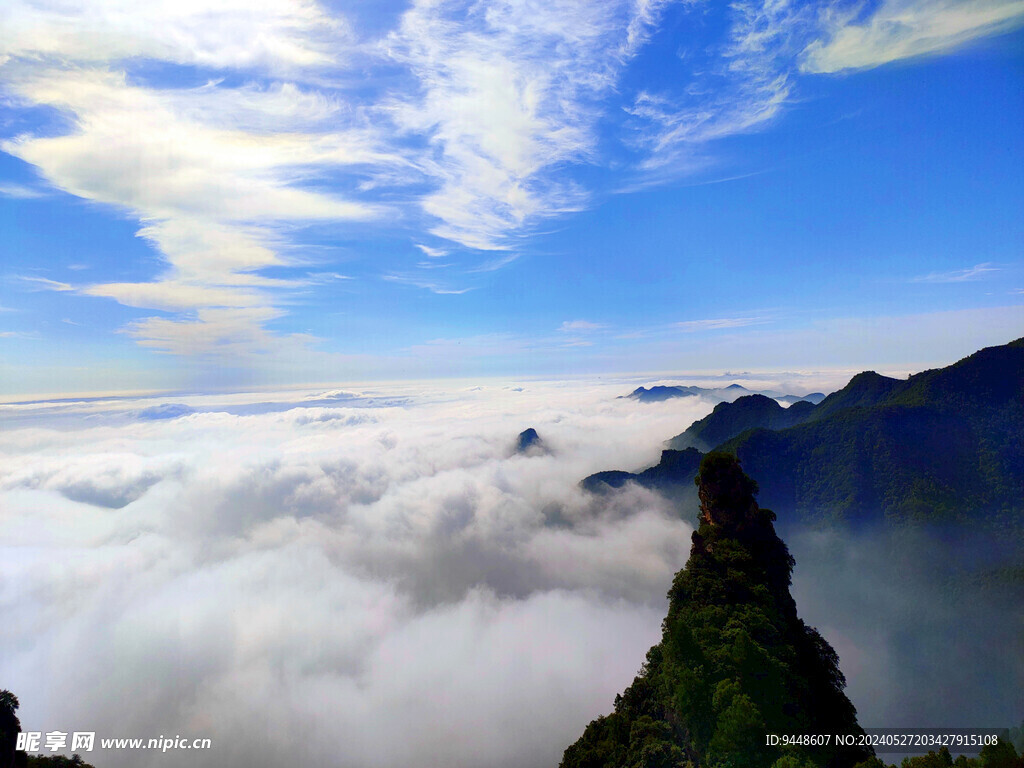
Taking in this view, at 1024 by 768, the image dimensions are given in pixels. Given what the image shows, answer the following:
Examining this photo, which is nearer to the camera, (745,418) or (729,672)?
(729,672)

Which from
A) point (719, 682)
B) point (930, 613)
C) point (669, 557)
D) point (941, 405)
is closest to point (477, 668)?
point (669, 557)

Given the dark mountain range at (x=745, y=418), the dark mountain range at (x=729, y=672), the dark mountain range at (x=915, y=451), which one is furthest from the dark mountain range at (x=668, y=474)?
the dark mountain range at (x=729, y=672)

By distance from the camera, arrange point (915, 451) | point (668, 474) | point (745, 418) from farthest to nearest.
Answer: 1. point (745, 418)
2. point (668, 474)
3. point (915, 451)

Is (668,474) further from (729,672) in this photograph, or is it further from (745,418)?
(729,672)

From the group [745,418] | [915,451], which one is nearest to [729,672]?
[915,451]

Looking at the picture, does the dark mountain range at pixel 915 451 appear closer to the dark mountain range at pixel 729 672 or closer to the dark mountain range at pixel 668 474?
the dark mountain range at pixel 668 474
